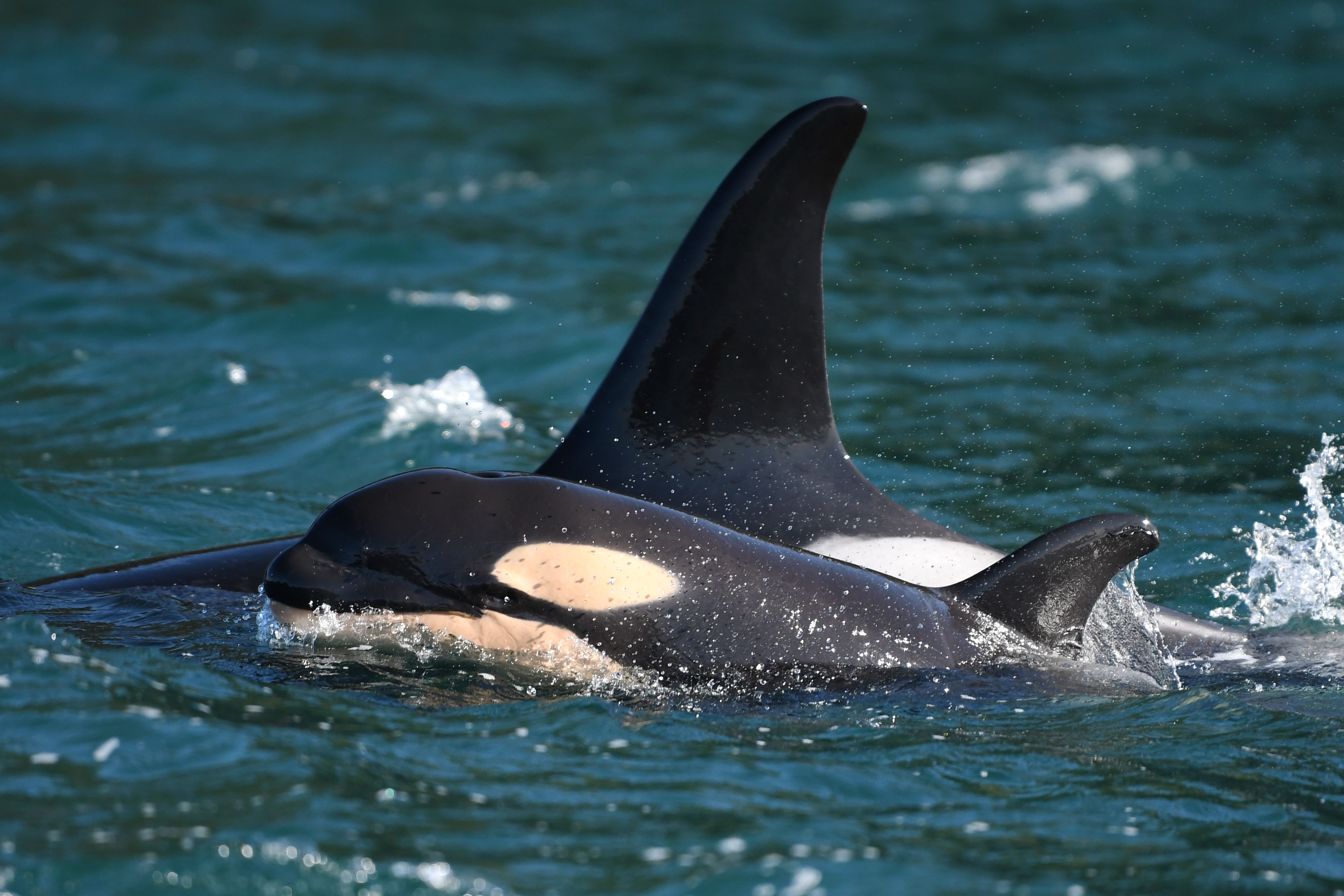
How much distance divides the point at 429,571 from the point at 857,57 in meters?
18.8

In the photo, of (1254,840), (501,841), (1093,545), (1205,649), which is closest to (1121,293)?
(1205,649)

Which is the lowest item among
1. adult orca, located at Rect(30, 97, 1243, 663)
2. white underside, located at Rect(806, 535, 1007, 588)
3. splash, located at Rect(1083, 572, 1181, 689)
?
splash, located at Rect(1083, 572, 1181, 689)

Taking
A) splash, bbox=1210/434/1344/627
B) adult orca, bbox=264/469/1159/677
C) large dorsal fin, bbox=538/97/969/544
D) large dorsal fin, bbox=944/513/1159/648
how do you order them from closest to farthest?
adult orca, bbox=264/469/1159/677
large dorsal fin, bbox=944/513/1159/648
large dorsal fin, bbox=538/97/969/544
splash, bbox=1210/434/1344/627

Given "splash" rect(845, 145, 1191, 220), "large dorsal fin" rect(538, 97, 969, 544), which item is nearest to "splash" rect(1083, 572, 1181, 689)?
"large dorsal fin" rect(538, 97, 969, 544)

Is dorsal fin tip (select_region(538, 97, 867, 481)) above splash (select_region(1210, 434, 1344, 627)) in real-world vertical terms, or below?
above

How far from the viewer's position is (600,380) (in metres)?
11.8

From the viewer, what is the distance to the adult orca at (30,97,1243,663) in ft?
20.4

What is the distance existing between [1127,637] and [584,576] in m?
2.24

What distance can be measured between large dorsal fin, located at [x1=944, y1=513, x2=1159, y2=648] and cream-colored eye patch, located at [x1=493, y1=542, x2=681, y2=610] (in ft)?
3.77

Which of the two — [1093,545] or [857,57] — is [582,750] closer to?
[1093,545]

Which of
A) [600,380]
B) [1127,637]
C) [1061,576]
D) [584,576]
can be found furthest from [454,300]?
[1061,576]

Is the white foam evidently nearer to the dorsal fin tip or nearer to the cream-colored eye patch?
the dorsal fin tip

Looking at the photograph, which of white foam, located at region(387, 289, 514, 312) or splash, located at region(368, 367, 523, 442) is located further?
white foam, located at region(387, 289, 514, 312)

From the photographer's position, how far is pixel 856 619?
17.5 ft
